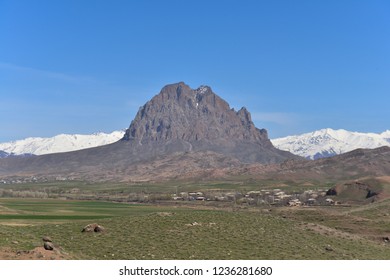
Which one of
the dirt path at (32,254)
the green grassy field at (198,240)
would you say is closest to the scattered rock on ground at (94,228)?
the green grassy field at (198,240)

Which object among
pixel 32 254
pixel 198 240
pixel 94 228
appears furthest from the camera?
pixel 94 228

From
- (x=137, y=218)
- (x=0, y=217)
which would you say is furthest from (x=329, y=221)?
(x=0, y=217)

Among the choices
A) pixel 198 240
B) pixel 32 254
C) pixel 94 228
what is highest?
Answer: pixel 94 228

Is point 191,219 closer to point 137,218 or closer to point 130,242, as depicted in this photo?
point 137,218

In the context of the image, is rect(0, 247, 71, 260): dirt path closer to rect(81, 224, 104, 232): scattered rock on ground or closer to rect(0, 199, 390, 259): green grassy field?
rect(0, 199, 390, 259): green grassy field

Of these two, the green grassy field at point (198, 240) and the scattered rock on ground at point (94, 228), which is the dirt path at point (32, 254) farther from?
the scattered rock on ground at point (94, 228)

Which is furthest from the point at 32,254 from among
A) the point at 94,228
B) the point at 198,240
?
the point at 198,240

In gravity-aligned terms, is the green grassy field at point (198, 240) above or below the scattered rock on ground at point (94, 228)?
below

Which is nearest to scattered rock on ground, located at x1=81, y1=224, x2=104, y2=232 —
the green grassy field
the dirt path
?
the green grassy field

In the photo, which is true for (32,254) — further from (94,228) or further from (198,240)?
(198,240)

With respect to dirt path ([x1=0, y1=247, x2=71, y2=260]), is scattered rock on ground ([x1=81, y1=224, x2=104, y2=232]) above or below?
above

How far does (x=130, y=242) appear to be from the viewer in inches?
2309

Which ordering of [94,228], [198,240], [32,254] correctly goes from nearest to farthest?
1. [32,254]
2. [198,240]
3. [94,228]
